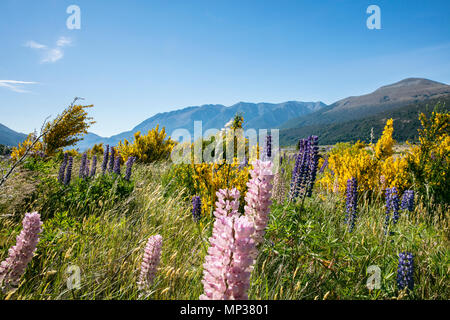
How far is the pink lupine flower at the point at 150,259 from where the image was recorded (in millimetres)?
1541

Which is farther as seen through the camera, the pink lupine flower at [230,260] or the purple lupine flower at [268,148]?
the purple lupine flower at [268,148]

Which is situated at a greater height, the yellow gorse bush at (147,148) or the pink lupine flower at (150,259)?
the yellow gorse bush at (147,148)

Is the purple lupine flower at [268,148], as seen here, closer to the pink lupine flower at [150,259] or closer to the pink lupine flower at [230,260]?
the pink lupine flower at [150,259]

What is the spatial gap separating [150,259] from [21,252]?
2.49 ft

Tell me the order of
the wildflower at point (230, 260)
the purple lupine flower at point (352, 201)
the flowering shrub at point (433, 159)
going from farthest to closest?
the flowering shrub at point (433, 159) → the purple lupine flower at point (352, 201) → the wildflower at point (230, 260)

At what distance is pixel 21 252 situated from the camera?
144 centimetres

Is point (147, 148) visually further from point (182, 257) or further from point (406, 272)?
point (406, 272)

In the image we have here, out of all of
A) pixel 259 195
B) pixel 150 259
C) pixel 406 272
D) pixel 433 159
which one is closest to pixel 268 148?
pixel 406 272

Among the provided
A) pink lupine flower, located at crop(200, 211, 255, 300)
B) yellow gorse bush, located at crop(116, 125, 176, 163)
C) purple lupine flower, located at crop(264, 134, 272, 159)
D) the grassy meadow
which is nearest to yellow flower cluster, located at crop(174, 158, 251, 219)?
purple lupine flower, located at crop(264, 134, 272, 159)

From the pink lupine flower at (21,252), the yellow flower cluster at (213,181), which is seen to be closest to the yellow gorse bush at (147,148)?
the yellow flower cluster at (213,181)

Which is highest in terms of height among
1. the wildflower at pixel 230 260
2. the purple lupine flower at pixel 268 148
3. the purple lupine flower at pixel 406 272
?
the purple lupine flower at pixel 268 148

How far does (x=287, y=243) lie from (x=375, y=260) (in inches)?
43.1

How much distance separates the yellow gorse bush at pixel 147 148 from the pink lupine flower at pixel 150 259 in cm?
846

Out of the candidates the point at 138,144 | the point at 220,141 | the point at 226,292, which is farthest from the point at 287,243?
the point at 138,144
